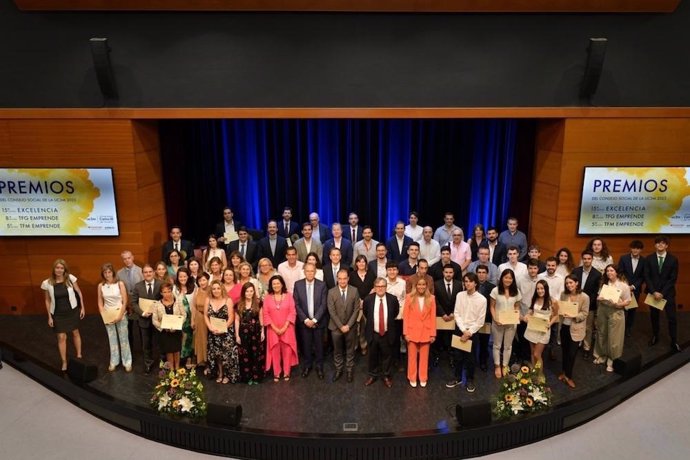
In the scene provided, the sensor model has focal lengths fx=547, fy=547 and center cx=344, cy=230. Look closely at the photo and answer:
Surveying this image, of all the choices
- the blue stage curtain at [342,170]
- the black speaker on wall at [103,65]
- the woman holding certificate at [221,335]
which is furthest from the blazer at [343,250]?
the black speaker on wall at [103,65]

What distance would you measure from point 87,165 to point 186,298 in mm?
2916

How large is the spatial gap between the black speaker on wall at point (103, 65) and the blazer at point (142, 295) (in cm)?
285

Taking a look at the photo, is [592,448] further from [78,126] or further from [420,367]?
[78,126]

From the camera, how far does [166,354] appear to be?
6.23m

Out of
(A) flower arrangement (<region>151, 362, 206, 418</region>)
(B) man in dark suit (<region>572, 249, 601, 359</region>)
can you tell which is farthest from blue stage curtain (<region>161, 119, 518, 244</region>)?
(A) flower arrangement (<region>151, 362, 206, 418</region>)

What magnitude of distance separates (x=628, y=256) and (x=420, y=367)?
3103 millimetres

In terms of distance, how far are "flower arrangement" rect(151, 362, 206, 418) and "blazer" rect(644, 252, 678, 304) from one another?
5.44 meters

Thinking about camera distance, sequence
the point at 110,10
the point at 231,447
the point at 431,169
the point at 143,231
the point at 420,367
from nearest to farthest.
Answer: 1. the point at 231,447
2. the point at 420,367
3. the point at 110,10
4. the point at 143,231
5. the point at 431,169

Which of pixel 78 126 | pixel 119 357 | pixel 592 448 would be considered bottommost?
pixel 592 448

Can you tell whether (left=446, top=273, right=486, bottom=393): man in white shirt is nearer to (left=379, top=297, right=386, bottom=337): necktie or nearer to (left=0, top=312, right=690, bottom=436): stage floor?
(left=0, top=312, right=690, bottom=436): stage floor

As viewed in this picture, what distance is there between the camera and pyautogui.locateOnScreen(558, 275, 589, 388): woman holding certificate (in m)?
5.77

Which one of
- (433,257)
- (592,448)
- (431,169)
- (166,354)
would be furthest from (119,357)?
(431,169)

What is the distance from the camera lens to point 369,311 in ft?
19.3

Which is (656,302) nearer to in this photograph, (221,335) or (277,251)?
(277,251)
